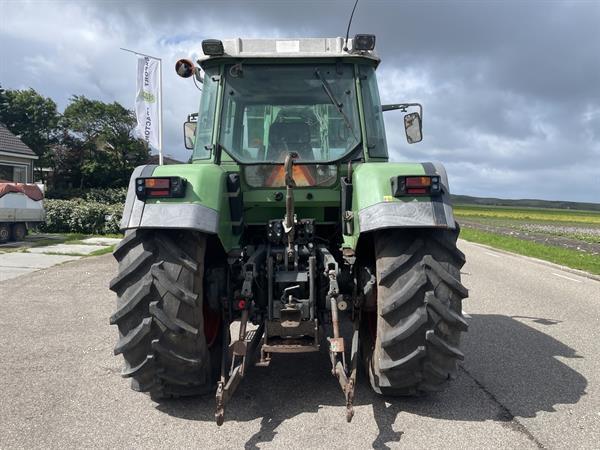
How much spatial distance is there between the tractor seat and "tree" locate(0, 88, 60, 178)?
1371 inches

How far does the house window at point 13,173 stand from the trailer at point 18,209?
31.1 feet

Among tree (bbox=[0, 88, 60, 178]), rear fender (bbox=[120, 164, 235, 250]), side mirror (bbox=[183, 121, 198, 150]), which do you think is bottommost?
rear fender (bbox=[120, 164, 235, 250])

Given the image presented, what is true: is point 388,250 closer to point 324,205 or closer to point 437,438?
point 324,205

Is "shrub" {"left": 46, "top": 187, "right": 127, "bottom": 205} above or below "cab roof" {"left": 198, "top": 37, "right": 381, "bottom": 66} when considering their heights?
below

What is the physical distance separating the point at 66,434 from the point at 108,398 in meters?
0.62

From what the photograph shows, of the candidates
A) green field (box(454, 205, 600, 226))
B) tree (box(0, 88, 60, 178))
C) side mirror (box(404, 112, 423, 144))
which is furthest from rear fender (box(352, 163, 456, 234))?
green field (box(454, 205, 600, 226))

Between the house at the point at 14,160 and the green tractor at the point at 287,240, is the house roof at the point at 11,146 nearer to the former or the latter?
the house at the point at 14,160

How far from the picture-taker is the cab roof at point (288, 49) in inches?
169

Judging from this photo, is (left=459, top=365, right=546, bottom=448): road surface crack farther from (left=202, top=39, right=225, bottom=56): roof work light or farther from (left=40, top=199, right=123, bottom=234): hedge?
(left=40, top=199, right=123, bottom=234): hedge

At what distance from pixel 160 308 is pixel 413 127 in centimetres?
309

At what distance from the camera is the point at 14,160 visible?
2616 centimetres

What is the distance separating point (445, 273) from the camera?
133 inches

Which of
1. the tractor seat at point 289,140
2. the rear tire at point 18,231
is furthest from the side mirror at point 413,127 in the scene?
the rear tire at point 18,231

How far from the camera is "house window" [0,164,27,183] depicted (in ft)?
Result: 84.0
